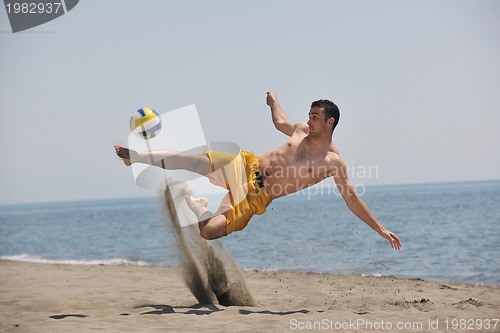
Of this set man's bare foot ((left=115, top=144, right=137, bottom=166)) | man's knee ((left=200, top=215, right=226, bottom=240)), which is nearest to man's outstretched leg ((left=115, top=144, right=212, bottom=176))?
man's bare foot ((left=115, top=144, right=137, bottom=166))

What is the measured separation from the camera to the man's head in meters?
7.20

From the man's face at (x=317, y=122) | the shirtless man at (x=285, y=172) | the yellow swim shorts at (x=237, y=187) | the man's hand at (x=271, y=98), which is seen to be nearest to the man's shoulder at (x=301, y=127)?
the shirtless man at (x=285, y=172)

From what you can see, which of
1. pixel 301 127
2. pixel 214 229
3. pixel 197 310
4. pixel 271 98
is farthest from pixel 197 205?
pixel 271 98

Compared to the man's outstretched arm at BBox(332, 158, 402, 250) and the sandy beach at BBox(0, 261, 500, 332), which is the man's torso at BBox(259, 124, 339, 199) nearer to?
the man's outstretched arm at BBox(332, 158, 402, 250)

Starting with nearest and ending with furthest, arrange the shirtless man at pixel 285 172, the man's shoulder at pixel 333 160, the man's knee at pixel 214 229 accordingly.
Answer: the man's knee at pixel 214 229 → the shirtless man at pixel 285 172 → the man's shoulder at pixel 333 160

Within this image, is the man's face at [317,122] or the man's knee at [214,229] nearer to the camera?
the man's knee at [214,229]

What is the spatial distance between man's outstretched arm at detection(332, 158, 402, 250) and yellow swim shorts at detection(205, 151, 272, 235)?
0.98 meters

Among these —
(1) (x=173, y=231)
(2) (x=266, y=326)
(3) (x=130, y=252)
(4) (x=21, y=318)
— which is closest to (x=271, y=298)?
(1) (x=173, y=231)

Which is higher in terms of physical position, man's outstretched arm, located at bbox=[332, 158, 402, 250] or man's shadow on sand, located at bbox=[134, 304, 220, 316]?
man's outstretched arm, located at bbox=[332, 158, 402, 250]

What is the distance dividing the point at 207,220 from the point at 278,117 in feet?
6.48

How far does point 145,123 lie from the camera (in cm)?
679

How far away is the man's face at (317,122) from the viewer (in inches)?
284

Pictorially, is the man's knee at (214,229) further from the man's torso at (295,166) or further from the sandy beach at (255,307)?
the sandy beach at (255,307)

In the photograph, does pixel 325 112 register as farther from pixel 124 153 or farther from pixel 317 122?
pixel 124 153
